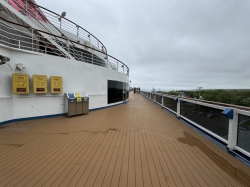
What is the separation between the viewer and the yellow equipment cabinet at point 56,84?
5.51m

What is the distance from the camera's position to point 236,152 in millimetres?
2615

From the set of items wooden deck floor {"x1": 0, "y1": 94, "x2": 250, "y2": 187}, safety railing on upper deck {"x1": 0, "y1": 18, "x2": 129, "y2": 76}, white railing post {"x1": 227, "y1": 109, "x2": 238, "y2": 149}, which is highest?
safety railing on upper deck {"x1": 0, "y1": 18, "x2": 129, "y2": 76}

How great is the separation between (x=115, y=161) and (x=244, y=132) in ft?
8.55

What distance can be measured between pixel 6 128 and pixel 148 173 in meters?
4.96

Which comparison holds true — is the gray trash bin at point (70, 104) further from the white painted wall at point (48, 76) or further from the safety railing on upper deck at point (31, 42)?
the safety railing on upper deck at point (31, 42)

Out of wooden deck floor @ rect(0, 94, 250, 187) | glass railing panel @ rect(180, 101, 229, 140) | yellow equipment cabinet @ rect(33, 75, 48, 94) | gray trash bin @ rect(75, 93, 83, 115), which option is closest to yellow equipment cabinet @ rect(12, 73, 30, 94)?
yellow equipment cabinet @ rect(33, 75, 48, 94)

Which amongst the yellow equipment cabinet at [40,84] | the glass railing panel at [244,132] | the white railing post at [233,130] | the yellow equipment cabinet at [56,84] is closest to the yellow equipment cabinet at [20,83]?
the yellow equipment cabinet at [40,84]

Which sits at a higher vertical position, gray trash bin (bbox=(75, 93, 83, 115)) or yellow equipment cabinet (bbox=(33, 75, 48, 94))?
yellow equipment cabinet (bbox=(33, 75, 48, 94))

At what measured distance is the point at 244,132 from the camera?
2.44 meters

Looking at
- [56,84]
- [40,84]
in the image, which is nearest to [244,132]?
[56,84]

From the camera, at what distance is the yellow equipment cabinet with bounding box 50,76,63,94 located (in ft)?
18.1


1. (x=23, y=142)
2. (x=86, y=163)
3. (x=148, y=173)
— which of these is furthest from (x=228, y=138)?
(x=23, y=142)

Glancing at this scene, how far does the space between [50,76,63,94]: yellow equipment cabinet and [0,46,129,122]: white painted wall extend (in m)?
0.36

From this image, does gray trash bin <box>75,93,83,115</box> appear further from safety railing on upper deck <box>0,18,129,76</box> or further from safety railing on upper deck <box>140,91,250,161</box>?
safety railing on upper deck <box>140,91,250,161</box>
